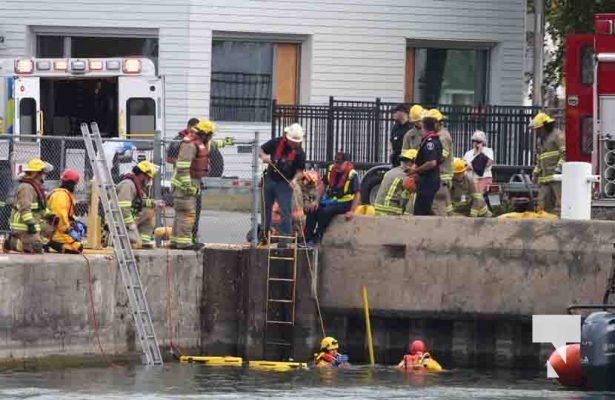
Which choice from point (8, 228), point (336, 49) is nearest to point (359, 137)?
point (336, 49)

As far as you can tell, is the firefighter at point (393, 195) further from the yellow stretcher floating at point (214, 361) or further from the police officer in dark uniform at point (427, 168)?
the yellow stretcher floating at point (214, 361)

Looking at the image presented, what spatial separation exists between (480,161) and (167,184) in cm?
539

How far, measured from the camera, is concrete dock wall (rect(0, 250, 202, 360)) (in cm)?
2064

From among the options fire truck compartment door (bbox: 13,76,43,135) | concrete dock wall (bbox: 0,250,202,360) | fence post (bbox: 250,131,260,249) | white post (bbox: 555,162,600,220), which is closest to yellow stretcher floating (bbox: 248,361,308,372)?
concrete dock wall (bbox: 0,250,202,360)

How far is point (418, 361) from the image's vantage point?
21719 millimetres

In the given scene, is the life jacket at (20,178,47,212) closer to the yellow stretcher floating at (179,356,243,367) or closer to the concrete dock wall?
the concrete dock wall

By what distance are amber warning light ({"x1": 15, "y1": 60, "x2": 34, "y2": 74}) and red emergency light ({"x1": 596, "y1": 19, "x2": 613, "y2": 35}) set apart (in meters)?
10.4

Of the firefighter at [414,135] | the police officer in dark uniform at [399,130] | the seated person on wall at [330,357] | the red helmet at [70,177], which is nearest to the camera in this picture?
the red helmet at [70,177]

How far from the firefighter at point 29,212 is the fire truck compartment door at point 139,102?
30.5 feet

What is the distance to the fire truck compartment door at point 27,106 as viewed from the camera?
30.2m

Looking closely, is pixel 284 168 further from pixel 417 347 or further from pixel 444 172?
pixel 417 347

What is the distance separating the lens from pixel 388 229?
22.5m

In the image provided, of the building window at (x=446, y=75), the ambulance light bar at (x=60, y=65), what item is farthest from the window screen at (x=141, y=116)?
the building window at (x=446, y=75)

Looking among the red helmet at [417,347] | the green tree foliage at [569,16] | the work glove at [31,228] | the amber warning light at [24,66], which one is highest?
the green tree foliage at [569,16]
